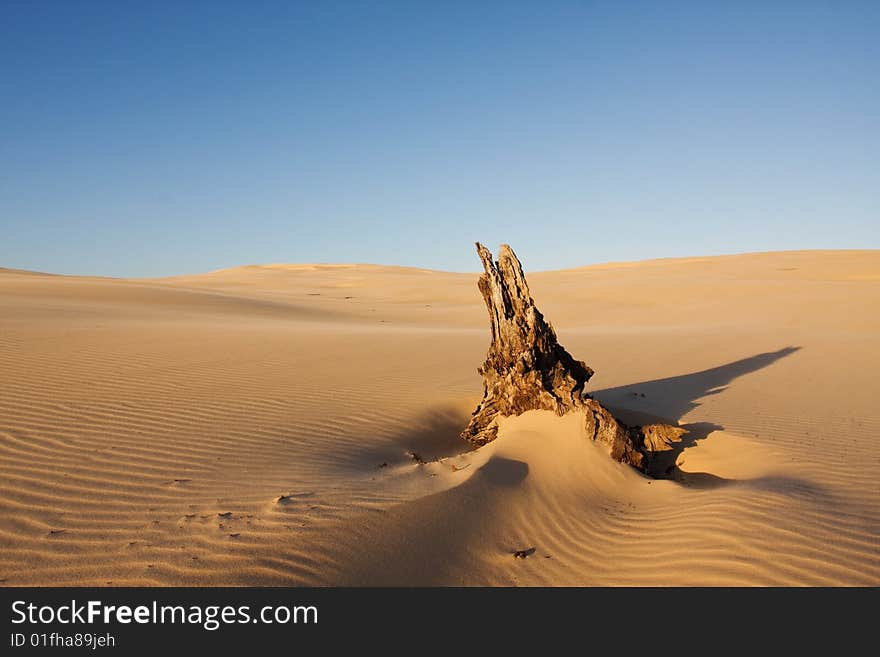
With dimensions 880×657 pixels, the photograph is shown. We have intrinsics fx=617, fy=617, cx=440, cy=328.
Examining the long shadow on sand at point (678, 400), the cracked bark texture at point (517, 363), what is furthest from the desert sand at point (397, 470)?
the cracked bark texture at point (517, 363)

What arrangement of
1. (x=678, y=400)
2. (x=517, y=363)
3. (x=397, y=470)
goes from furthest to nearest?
(x=678, y=400) → (x=517, y=363) → (x=397, y=470)

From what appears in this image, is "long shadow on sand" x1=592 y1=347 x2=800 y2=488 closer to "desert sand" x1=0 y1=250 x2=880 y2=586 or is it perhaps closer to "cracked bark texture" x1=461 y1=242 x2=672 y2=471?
"desert sand" x1=0 y1=250 x2=880 y2=586

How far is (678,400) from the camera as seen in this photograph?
33.8 ft

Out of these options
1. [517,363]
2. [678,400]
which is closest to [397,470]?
[517,363]

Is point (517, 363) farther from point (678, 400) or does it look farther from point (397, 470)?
point (678, 400)

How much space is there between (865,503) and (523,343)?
4106mm

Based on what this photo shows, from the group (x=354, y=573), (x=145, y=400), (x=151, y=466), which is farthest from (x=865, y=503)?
(x=145, y=400)

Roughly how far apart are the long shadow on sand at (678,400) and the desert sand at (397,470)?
0.23ft

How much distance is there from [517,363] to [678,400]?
3.61 m

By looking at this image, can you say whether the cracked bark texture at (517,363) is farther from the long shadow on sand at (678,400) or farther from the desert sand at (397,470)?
the long shadow on sand at (678,400)

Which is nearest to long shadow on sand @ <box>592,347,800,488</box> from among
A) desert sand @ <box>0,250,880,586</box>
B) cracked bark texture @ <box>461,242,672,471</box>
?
desert sand @ <box>0,250,880,586</box>

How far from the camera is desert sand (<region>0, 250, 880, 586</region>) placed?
4613 millimetres

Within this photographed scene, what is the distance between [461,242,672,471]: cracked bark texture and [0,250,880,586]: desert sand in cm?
41

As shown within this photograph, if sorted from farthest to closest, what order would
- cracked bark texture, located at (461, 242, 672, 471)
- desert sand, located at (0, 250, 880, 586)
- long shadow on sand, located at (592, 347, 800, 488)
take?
cracked bark texture, located at (461, 242, 672, 471), long shadow on sand, located at (592, 347, 800, 488), desert sand, located at (0, 250, 880, 586)
